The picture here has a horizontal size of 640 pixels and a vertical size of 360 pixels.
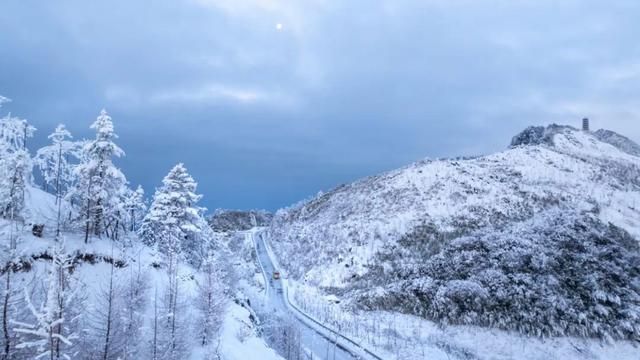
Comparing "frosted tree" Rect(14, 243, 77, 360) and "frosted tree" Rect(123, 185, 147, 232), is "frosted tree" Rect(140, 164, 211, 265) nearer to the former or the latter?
"frosted tree" Rect(123, 185, 147, 232)

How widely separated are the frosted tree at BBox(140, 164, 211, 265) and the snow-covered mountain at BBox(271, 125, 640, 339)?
1734cm

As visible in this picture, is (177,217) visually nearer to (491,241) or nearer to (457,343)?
(457,343)

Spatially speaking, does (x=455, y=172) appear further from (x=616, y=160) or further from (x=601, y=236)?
(x=616, y=160)

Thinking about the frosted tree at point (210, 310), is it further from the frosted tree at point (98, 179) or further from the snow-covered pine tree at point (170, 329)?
the frosted tree at point (98, 179)

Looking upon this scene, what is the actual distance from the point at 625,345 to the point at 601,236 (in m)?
16.4

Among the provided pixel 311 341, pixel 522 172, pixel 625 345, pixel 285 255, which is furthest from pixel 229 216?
pixel 625 345

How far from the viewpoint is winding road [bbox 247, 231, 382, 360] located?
33812 millimetres

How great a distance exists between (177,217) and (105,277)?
17.5 metres

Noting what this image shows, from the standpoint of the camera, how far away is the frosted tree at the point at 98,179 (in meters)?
33.6

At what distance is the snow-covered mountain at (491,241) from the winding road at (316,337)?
5398 mm

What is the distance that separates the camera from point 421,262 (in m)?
51.2

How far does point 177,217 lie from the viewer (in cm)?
4534

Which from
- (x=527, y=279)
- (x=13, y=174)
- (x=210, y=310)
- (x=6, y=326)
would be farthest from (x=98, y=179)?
(x=527, y=279)

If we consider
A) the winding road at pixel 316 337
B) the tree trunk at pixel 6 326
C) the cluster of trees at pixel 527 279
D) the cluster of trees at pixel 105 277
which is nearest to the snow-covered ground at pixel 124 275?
the cluster of trees at pixel 105 277
